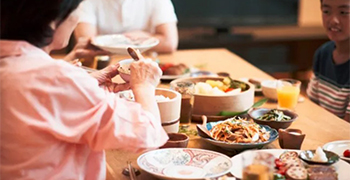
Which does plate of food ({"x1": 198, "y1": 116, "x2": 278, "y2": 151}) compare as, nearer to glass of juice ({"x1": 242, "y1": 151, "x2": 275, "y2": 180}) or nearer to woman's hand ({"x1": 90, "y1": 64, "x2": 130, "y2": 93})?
woman's hand ({"x1": 90, "y1": 64, "x2": 130, "y2": 93})

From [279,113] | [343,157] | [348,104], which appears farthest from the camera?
[348,104]

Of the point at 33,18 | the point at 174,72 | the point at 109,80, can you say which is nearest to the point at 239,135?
the point at 109,80

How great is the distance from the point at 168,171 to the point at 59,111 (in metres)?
0.37

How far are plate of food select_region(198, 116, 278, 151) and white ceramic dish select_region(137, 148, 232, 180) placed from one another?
5.2 inches

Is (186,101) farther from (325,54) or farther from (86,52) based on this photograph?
(325,54)

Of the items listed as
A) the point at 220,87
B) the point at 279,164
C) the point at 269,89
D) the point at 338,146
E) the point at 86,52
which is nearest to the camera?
the point at 279,164

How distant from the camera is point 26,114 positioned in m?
1.48

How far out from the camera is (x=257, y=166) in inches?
53.8

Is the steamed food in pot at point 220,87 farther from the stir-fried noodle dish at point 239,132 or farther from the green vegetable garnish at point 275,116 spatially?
the stir-fried noodle dish at point 239,132

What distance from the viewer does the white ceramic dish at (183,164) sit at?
163 cm

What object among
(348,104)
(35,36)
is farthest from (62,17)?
(348,104)

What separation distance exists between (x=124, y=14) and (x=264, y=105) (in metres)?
1.31

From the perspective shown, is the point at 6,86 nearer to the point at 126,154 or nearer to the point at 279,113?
the point at 126,154

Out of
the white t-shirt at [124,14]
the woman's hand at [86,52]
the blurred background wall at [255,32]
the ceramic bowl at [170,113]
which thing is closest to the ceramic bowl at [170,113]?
the ceramic bowl at [170,113]
